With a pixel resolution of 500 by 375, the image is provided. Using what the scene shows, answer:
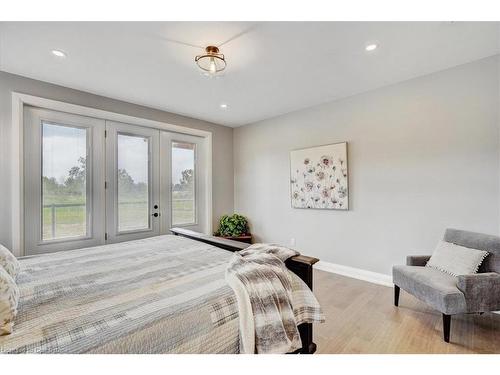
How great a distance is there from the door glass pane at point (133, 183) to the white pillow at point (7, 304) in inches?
95.1

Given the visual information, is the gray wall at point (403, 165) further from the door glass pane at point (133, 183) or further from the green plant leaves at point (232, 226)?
the door glass pane at point (133, 183)

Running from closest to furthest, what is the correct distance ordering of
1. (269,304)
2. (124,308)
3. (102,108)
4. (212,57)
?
(124,308)
(269,304)
(212,57)
(102,108)

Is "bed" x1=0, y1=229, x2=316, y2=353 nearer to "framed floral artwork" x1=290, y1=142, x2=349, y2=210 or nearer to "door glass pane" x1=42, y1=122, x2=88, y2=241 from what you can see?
"door glass pane" x1=42, y1=122, x2=88, y2=241

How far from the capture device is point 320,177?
350 centimetres

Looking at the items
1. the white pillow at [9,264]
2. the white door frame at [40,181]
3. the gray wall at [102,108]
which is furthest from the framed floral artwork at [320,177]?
the white pillow at [9,264]

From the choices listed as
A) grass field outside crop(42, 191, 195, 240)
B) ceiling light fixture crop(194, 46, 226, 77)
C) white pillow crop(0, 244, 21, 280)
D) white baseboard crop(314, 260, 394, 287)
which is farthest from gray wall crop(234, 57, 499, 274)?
white pillow crop(0, 244, 21, 280)

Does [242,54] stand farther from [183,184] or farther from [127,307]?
[183,184]

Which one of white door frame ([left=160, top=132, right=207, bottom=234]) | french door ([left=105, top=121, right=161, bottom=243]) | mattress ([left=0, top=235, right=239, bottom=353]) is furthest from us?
white door frame ([left=160, top=132, right=207, bottom=234])

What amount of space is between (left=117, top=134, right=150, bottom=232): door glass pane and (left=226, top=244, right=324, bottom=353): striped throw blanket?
2540mm

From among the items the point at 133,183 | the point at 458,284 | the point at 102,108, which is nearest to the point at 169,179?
the point at 133,183

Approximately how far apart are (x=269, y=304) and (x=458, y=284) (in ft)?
5.63

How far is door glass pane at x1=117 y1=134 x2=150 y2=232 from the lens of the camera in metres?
3.35

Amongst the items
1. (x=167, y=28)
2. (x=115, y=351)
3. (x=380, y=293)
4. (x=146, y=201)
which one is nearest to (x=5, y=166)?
(x=146, y=201)
